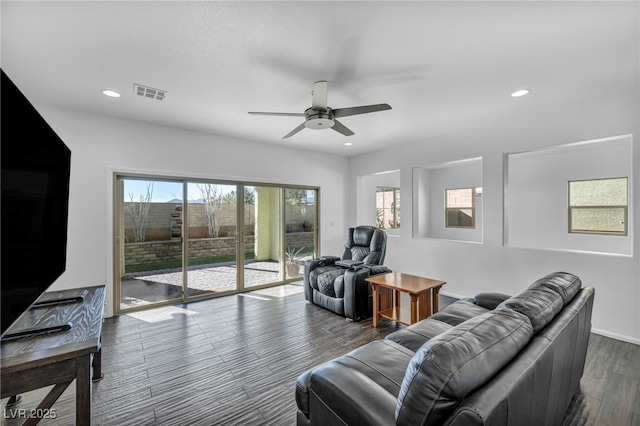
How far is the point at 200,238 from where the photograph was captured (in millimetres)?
4430

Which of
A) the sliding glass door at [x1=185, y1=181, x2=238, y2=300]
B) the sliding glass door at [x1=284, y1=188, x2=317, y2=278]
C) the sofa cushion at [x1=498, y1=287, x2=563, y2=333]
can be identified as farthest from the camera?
the sliding glass door at [x1=284, y1=188, x2=317, y2=278]

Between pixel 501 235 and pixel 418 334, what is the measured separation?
2.63 m

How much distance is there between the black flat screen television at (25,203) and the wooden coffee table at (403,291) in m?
2.91

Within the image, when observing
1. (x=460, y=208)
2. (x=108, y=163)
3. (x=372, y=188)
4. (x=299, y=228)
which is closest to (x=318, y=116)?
(x=108, y=163)

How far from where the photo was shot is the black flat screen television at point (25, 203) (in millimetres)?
1083

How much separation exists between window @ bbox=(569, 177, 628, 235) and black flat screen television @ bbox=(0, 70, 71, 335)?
7.67 metres

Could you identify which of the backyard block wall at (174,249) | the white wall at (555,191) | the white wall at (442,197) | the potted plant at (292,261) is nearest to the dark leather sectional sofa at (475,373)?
the backyard block wall at (174,249)

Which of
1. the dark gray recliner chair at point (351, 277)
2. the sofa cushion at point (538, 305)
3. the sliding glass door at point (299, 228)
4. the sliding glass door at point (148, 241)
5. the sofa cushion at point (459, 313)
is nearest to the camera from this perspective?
the sofa cushion at point (538, 305)

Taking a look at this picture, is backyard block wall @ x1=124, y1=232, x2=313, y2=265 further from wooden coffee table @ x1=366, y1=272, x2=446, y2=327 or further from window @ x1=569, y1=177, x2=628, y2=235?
window @ x1=569, y1=177, x2=628, y2=235

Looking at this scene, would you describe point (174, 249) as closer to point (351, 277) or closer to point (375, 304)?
point (351, 277)

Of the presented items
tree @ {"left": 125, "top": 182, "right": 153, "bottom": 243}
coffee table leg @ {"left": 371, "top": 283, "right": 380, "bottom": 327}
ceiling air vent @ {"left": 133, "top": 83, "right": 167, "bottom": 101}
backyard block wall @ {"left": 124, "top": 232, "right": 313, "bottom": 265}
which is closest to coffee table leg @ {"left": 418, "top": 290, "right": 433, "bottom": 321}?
coffee table leg @ {"left": 371, "top": 283, "right": 380, "bottom": 327}

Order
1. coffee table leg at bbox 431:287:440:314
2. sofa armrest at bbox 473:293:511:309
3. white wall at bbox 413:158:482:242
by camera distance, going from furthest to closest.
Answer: white wall at bbox 413:158:482:242 < coffee table leg at bbox 431:287:440:314 < sofa armrest at bbox 473:293:511:309

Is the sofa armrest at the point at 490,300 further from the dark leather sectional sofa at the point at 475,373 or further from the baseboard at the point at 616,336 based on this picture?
the baseboard at the point at 616,336

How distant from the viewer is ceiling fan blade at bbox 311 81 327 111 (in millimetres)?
2488
